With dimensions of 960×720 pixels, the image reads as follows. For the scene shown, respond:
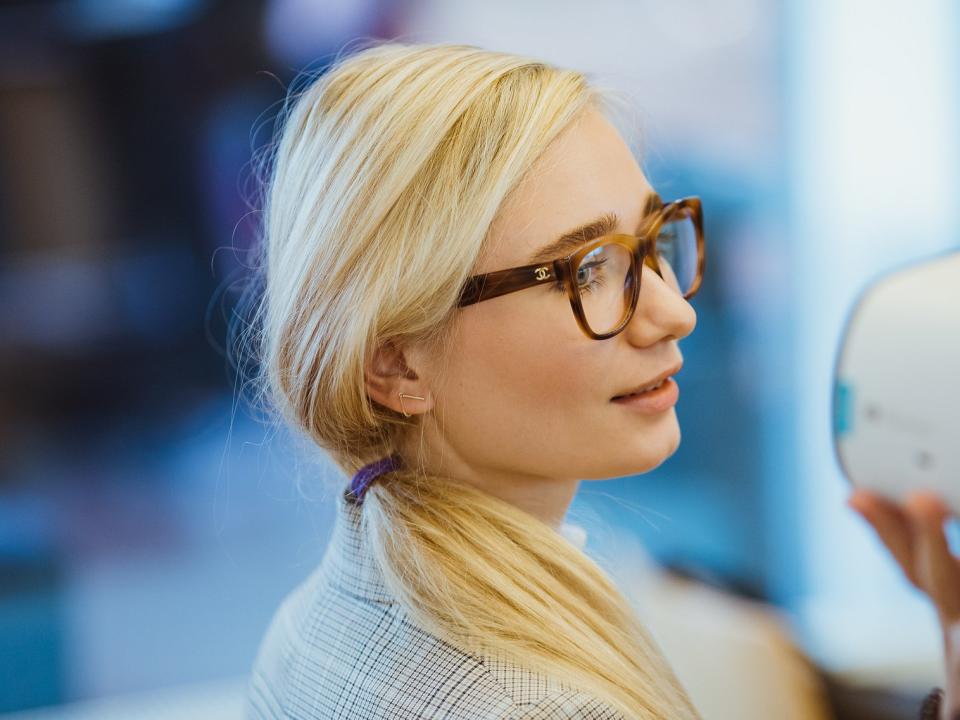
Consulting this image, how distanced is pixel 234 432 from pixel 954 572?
162 cm

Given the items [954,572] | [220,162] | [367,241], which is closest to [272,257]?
[367,241]

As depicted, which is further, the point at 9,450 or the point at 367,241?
the point at 9,450

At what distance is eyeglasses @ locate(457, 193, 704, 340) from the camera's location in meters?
0.83

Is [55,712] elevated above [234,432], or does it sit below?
below

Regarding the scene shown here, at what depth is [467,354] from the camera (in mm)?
861

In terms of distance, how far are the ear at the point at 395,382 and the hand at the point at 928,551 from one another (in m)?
0.54

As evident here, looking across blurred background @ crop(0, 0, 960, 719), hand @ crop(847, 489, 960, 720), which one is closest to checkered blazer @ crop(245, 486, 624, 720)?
hand @ crop(847, 489, 960, 720)

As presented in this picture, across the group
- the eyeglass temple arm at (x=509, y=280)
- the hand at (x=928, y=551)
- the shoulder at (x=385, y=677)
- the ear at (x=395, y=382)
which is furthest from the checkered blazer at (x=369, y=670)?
the hand at (x=928, y=551)

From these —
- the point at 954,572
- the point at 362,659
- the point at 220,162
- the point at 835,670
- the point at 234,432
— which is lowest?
the point at 835,670

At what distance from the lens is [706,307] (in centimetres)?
246

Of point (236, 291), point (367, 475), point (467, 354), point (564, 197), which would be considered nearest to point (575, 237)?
point (564, 197)

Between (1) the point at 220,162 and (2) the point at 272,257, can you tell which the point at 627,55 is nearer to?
(1) the point at 220,162

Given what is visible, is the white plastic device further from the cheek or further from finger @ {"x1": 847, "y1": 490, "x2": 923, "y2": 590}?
the cheek

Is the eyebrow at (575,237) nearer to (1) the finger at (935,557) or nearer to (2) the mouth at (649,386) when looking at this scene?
(2) the mouth at (649,386)
